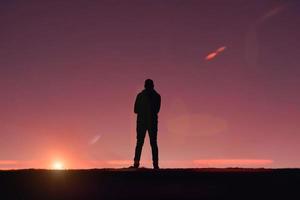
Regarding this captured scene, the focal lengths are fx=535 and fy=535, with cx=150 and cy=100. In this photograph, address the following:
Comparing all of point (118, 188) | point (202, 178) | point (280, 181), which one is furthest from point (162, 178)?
point (280, 181)

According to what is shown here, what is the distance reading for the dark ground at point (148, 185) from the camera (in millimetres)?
11094

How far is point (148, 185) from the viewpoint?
1246cm

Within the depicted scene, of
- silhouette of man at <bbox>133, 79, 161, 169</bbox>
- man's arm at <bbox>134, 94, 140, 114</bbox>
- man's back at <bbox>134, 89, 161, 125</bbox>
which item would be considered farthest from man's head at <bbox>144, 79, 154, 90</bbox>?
man's arm at <bbox>134, 94, 140, 114</bbox>

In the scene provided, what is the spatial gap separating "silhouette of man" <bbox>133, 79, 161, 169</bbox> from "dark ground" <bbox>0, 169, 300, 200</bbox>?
14.0ft

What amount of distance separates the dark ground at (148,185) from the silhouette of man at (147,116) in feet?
14.0

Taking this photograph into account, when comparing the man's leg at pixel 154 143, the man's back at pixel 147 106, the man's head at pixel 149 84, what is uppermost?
the man's head at pixel 149 84

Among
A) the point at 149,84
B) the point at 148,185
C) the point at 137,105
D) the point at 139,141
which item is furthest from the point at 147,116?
the point at 148,185

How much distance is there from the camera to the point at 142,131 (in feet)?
63.6

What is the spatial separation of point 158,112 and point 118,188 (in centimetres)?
765

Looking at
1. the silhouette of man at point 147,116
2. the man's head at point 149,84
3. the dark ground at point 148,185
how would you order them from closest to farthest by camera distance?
the dark ground at point 148,185 < the man's head at point 149,84 < the silhouette of man at point 147,116

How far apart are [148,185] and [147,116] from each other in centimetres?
689

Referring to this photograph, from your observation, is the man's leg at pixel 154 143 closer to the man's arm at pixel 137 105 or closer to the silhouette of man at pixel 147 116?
the silhouette of man at pixel 147 116

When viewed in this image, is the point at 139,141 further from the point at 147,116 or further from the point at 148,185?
the point at 148,185

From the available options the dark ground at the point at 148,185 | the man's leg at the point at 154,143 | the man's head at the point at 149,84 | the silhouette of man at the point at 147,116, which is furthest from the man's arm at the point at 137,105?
the dark ground at the point at 148,185
